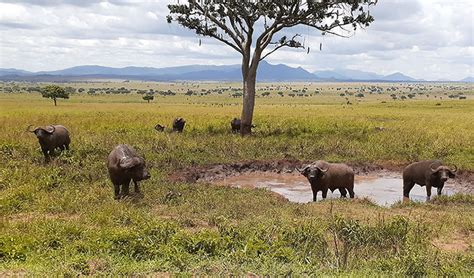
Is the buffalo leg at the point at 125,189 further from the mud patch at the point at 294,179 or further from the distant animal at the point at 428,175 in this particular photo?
the distant animal at the point at 428,175

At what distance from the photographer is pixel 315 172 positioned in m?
14.4

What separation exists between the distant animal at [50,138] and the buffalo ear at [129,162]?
6.45m

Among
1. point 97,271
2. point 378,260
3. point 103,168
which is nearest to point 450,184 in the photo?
point 378,260

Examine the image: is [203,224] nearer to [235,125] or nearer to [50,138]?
[50,138]

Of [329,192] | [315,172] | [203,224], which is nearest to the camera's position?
[203,224]

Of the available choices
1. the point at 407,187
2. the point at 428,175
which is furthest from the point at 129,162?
the point at 428,175

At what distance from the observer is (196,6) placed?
85.5 feet

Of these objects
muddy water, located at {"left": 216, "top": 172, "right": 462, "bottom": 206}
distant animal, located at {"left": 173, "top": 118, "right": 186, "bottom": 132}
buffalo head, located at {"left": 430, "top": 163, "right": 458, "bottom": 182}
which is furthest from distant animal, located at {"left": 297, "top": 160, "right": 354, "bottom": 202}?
distant animal, located at {"left": 173, "top": 118, "right": 186, "bottom": 132}

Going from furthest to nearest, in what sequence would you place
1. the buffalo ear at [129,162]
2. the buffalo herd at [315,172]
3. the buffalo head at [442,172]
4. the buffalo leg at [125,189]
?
1. the buffalo head at [442,172]
2. the buffalo leg at [125,189]
3. the buffalo herd at [315,172]
4. the buffalo ear at [129,162]

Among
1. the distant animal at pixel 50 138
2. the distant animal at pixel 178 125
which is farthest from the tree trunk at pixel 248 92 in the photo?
the distant animal at pixel 50 138

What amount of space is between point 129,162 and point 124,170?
251mm

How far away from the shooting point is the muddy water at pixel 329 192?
53.0 ft

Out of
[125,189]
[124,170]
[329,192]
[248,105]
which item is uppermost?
[248,105]

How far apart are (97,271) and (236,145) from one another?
1556cm
